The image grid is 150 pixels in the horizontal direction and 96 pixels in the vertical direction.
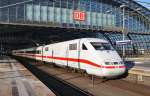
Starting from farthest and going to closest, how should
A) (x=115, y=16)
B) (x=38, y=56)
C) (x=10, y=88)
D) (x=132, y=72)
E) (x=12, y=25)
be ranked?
1. (x=115, y=16)
2. (x=12, y=25)
3. (x=38, y=56)
4. (x=132, y=72)
5. (x=10, y=88)

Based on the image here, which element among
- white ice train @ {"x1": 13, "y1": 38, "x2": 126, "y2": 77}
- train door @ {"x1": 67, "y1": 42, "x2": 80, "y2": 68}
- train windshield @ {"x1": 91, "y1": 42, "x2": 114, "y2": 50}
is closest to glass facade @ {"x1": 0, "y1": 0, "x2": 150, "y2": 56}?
train door @ {"x1": 67, "y1": 42, "x2": 80, "y2": 68}

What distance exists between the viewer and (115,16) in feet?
303

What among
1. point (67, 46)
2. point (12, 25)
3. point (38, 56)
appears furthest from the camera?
point (12, 25)

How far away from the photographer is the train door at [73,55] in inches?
1163

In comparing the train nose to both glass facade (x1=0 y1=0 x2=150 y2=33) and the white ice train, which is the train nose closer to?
the white ice train

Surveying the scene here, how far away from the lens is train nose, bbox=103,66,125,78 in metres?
23.6

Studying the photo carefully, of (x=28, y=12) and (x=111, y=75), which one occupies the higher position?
(x=28, y=12)

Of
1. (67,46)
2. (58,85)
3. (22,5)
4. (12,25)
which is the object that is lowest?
(58,85)

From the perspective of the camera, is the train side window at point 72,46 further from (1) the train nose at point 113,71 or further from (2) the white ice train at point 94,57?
(1) the train nose at point 113,71

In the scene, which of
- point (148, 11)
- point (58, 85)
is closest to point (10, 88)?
point (58, 85)

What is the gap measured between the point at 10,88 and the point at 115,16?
7529 centimetres

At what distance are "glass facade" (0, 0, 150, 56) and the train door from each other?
4238 cm

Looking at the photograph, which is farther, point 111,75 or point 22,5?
point 22,5

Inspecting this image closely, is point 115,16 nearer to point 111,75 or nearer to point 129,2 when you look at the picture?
point 129,2
